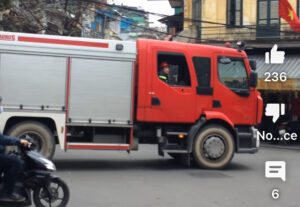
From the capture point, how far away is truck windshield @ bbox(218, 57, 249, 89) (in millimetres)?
10344

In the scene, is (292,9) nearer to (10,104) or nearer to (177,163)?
(177,163)

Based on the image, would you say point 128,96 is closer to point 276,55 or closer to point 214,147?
point 214,147

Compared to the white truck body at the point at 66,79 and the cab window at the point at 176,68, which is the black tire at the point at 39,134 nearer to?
the white truck body at the point at 66,79

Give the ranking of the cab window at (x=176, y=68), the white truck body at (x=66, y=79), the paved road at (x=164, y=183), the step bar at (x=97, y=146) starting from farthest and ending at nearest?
the cab window at (x=176, y=68)
the step bar at (x=97, y=146)
the white truck body at (x=66, y=79)
the paved road at (x=164, y=183)

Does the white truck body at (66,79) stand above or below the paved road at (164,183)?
above

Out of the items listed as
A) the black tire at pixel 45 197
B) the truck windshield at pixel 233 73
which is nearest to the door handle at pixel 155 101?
the truck windshield at pixel 233 73

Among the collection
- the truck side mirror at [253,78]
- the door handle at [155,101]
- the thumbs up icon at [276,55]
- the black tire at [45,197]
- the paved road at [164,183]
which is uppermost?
the thumbs up icon at [276,55]

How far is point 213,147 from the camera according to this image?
402 inches

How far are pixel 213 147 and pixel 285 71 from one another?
966cm

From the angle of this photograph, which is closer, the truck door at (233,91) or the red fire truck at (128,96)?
the red fire truck at (128,96)

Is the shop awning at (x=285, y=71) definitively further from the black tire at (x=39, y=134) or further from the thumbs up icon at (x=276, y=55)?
the black tire at (x=39, y=134)

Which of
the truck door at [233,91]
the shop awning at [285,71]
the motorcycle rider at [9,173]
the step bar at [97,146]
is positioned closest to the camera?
the motorcycle rider at [9,173]

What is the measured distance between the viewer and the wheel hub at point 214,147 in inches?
401

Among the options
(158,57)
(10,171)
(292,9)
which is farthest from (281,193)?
(292,9)
